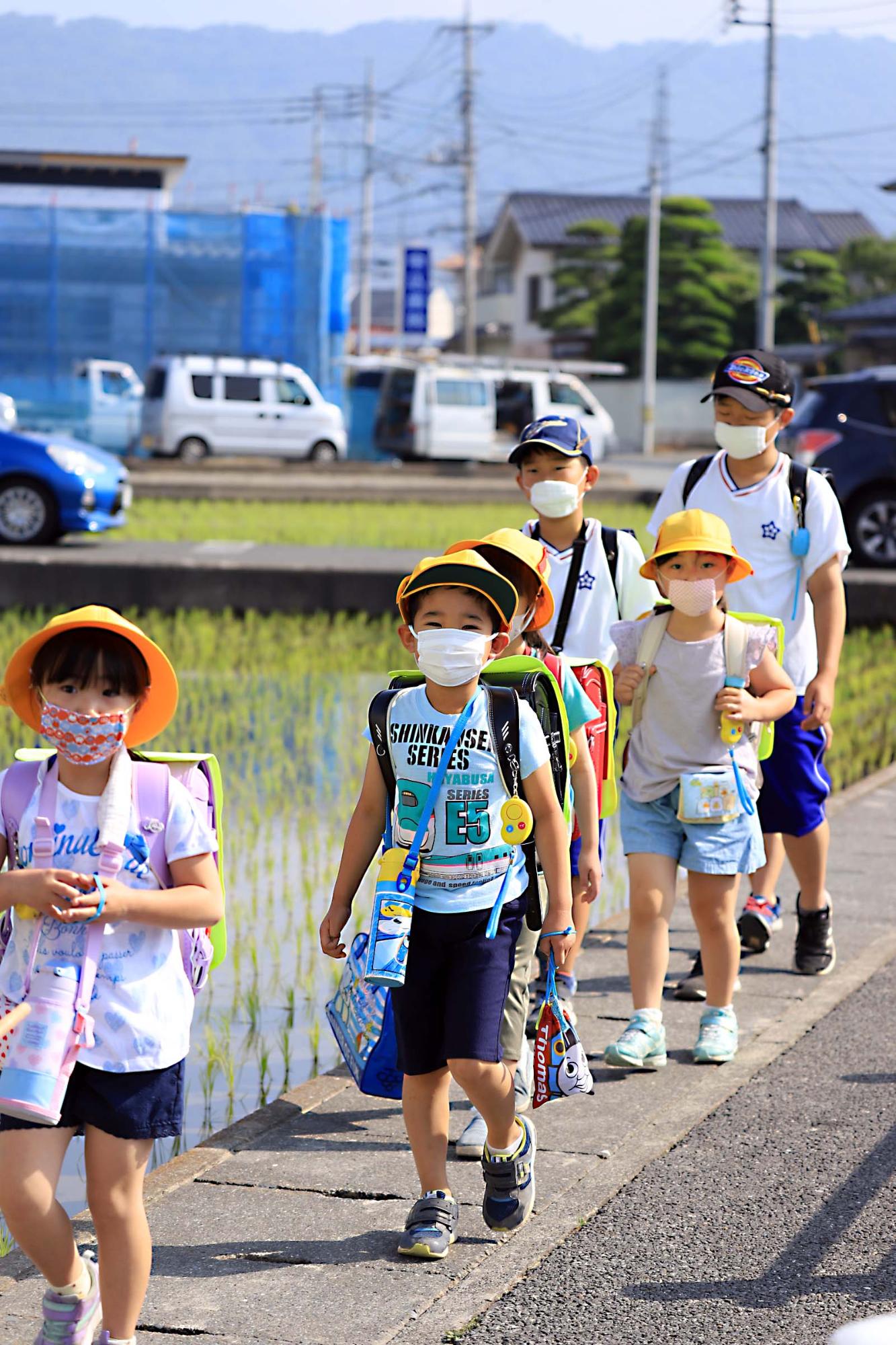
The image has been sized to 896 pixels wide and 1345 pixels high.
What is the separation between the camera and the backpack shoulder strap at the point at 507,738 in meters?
3.47

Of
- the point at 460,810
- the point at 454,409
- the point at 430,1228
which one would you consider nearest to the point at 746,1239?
the point at 430,1228

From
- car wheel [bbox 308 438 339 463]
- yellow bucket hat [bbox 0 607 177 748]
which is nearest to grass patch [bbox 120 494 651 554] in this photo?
car wheel [bbox 308 438 339 463]

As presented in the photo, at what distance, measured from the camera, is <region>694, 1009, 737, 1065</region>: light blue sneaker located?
463cm

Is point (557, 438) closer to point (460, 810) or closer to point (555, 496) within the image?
point (555, 496)

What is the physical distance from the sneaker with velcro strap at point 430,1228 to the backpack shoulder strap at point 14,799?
41.6 inches

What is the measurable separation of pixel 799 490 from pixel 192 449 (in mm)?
27269

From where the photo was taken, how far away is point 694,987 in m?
5.32

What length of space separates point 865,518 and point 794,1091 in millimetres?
13656

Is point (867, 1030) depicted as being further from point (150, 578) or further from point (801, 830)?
point (150, 578)

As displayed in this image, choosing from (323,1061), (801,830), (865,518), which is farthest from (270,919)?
(865,518)

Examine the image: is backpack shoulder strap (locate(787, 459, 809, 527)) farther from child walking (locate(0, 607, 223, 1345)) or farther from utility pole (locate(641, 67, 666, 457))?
utility pole (locate(641, 67, 666, 457))

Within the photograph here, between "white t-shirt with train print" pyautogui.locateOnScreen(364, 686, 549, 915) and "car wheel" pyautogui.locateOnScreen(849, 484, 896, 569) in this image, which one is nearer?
→ "white t-shirt with train print" pyautogui.locateOnScreen(364, 686, 549, 915)

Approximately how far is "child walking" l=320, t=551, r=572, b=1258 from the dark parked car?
1418 cm

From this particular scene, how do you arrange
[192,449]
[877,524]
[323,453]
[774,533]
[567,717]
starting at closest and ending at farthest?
[567,717]
[774,533]
[877,524]
[192,449]
[323,453]
